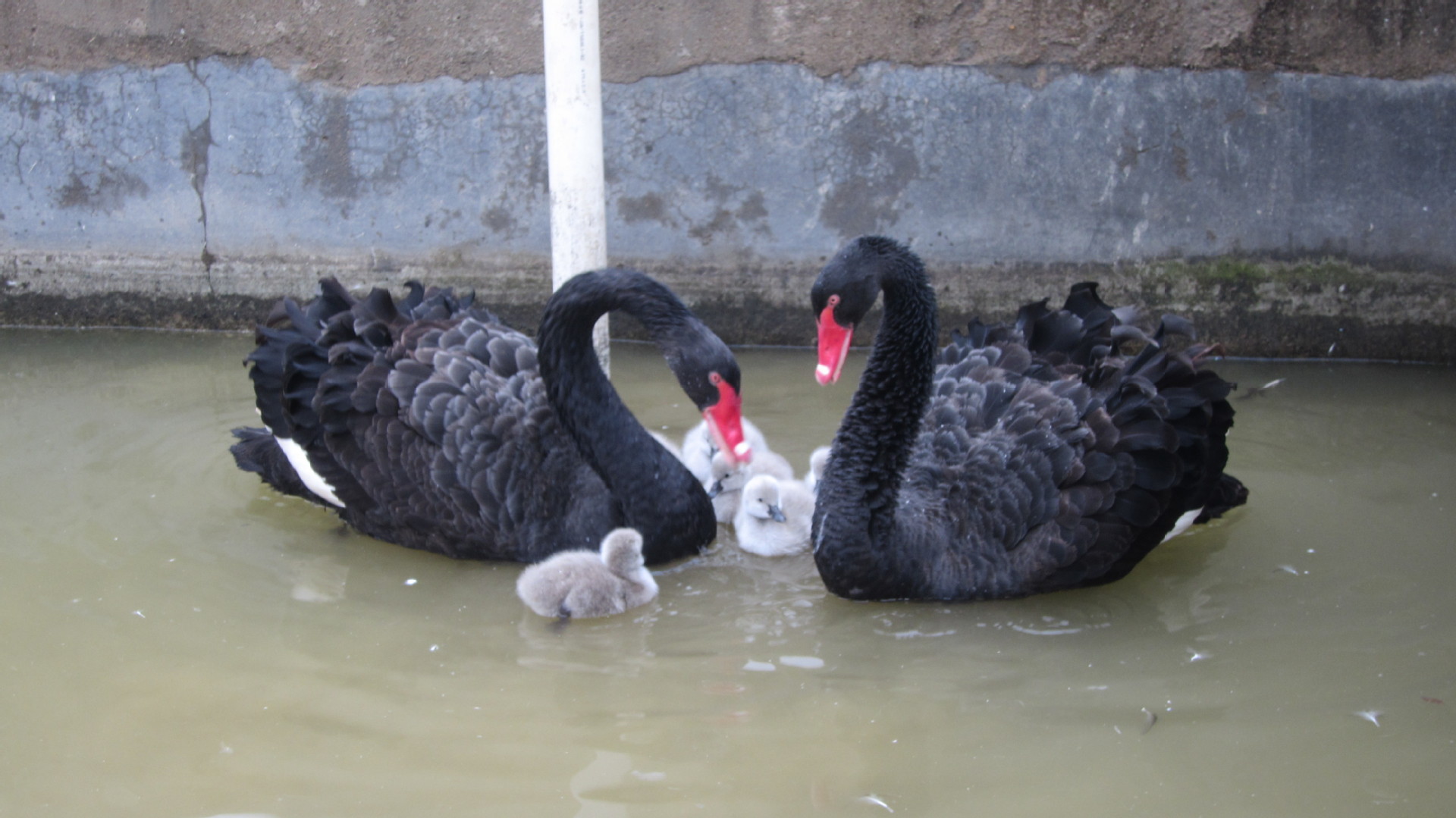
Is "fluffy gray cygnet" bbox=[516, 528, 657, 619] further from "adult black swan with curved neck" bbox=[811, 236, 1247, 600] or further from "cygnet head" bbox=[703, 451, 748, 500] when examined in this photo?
"cygnet head" bbox=[703, 451, 748, 500]

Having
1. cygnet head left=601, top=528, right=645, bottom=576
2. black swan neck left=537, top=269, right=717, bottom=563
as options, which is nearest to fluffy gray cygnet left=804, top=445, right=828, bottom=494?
black swan neck left=537, top=269, right=717, bottom=563

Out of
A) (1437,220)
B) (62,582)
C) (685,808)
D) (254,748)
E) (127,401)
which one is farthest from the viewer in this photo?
(1437,220)

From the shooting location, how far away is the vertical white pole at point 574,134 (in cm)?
430

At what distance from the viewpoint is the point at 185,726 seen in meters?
2.88

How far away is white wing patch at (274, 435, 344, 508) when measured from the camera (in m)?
3.98

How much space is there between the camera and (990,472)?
3619 millimetres

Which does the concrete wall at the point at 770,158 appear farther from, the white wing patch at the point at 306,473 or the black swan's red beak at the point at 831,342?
the black swan's red beak at the point at 831,342

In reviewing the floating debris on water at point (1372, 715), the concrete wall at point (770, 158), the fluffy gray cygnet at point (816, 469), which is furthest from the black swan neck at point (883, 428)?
the concrete wall at point (770, 158)

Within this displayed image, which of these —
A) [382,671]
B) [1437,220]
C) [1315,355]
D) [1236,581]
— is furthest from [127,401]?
[1437,220]

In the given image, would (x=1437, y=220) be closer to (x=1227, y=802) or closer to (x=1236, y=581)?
(x=1236, y=581)

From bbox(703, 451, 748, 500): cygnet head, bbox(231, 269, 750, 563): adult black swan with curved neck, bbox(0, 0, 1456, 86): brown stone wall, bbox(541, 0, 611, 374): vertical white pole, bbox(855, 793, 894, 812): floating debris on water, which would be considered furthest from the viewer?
A: bbox(0, 0, 1456, 86): brown stone wall

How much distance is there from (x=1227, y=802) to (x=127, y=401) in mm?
4587

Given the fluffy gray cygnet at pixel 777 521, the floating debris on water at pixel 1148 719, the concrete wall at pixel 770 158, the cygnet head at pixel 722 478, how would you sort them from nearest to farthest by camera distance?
the floating debris on water at pixel 1148 719, the fluffy gray cygnet at pixel 777 521, the cygnet head at pixel 722 478, the concrete wall at pixel 770 158

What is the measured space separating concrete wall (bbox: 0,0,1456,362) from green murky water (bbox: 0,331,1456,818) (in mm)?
1606
